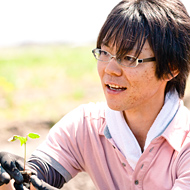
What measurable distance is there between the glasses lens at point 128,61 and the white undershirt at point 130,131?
31 centimetres

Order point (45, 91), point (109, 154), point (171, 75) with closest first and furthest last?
point (171, 75)
point (109, 154)
point (45, 91)

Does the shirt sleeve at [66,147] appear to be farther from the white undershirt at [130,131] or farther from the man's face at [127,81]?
the man's face at [127,81]

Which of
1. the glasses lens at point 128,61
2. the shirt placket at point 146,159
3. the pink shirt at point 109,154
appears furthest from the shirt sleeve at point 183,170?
the glasses lens at point 128,61

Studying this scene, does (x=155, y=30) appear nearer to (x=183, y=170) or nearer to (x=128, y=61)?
(x=128, y=61)

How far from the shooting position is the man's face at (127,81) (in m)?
1.91

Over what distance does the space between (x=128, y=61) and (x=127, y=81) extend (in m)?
0.09

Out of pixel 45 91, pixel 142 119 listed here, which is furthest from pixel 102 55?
pixel 45 91

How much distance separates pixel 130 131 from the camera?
6.92ft

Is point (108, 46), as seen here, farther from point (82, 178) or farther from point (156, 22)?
point (82, 178)

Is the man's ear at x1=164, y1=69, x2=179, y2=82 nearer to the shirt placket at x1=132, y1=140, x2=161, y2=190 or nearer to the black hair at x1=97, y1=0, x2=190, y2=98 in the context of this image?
the black hair at x1=97, y1=0, x2=190, y2=98

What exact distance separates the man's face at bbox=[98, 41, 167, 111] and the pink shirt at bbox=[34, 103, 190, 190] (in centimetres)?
22

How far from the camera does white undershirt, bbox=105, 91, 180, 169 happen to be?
80.3 inches

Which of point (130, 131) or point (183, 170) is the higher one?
point (130, 131)

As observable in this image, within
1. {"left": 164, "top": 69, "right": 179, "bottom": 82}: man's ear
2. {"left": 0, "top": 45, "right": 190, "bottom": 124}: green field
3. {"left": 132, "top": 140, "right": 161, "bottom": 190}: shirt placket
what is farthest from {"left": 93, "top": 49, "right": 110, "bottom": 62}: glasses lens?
{"left": 0, "top": 45, "right": 190, "bottom": 124}: green field
